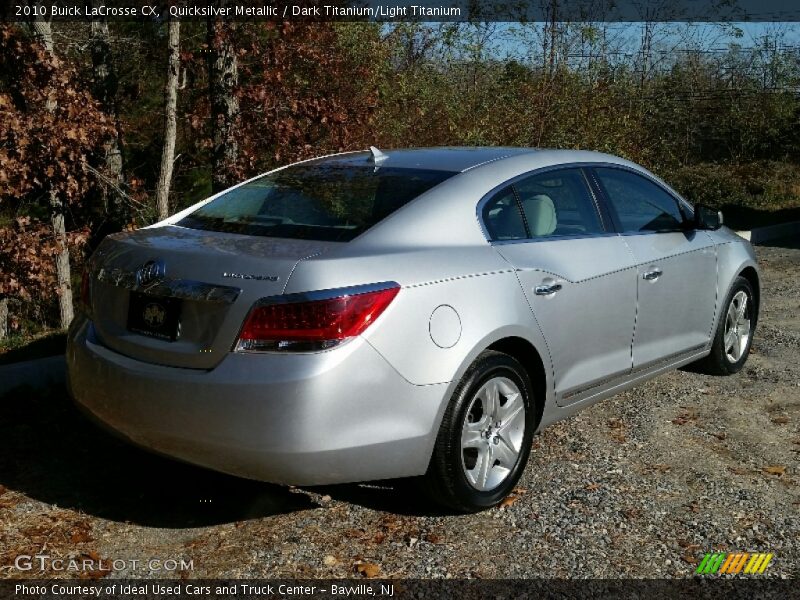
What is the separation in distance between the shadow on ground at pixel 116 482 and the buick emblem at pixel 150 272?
3.35 feet

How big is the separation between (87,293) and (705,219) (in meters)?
3.68

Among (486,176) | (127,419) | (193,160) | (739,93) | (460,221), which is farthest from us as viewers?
(739,93)

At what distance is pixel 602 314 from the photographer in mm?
4895

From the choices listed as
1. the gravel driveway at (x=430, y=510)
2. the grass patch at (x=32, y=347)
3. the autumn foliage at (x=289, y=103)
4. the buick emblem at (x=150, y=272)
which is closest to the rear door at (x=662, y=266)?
the gravel driveway at (x=430, y=510)

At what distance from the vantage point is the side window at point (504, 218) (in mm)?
4485

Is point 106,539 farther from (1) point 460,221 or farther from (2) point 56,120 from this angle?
(2) point 56,120

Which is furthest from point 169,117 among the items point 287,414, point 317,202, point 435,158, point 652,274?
point 287,414

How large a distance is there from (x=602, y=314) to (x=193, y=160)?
11262mm

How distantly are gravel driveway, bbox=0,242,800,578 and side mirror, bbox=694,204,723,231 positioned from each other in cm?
117

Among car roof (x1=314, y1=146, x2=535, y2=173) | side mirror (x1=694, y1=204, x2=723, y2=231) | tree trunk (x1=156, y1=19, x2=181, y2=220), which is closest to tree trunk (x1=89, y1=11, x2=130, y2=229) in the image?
tree trunk (x1=156, y1=19, x2=181, y2=220)

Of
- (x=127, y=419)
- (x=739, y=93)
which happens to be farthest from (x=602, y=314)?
(x=739, y=93)

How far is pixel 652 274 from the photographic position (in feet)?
17.4

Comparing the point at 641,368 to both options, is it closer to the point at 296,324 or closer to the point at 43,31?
the point at 296,324

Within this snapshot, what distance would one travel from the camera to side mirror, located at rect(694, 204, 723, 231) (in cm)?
593
